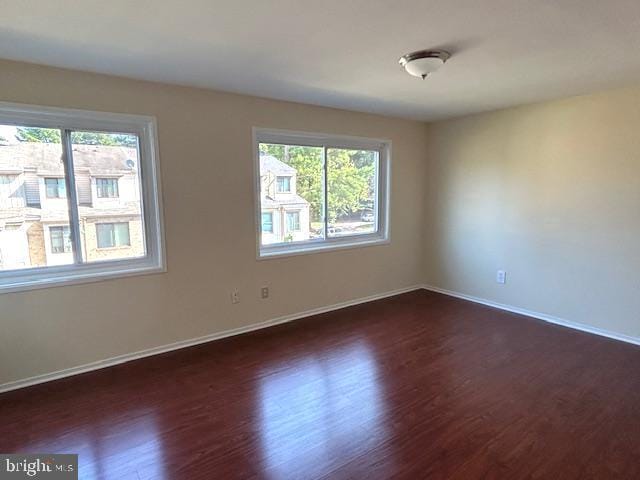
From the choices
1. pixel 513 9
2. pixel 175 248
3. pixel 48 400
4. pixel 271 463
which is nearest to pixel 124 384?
pixel 48 400

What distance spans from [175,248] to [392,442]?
2226mm

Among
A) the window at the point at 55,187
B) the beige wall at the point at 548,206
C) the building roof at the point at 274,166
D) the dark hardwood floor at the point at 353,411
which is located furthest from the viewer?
the building roof at the point at 274,166

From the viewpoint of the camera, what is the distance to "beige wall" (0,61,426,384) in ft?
8.27

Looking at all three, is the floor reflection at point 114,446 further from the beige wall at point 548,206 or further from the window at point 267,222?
the beige wall at point 548,206

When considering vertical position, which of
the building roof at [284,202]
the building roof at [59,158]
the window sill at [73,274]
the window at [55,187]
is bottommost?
the window sill at [73,274]

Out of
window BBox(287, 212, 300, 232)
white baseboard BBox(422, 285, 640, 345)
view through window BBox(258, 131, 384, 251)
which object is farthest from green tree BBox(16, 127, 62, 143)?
white baseboard BBox(422, 285, 640, 345)

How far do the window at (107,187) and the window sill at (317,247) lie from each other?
1338 millimetres

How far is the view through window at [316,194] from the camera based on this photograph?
144 inches

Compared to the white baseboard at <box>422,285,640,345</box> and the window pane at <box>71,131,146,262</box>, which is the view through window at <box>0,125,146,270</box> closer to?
the window pane at <box>71,131,146,262</box>

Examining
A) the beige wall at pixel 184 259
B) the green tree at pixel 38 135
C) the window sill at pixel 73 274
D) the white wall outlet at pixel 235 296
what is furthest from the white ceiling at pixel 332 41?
the white wall outlet at pixel 235 296

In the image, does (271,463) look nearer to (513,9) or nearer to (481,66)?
(513,9)

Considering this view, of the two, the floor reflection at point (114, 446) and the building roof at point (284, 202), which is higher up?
the building roof at point (284, 202)

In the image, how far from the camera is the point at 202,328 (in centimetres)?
326

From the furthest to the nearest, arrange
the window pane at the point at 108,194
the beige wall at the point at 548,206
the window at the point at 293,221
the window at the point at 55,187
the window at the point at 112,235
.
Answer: the window at the point at 293,221 → the beige wall at the point at 548,206 → the window at the point at 112,235 → the window pane at the point at 108,194 → the window at the point at 55,187
